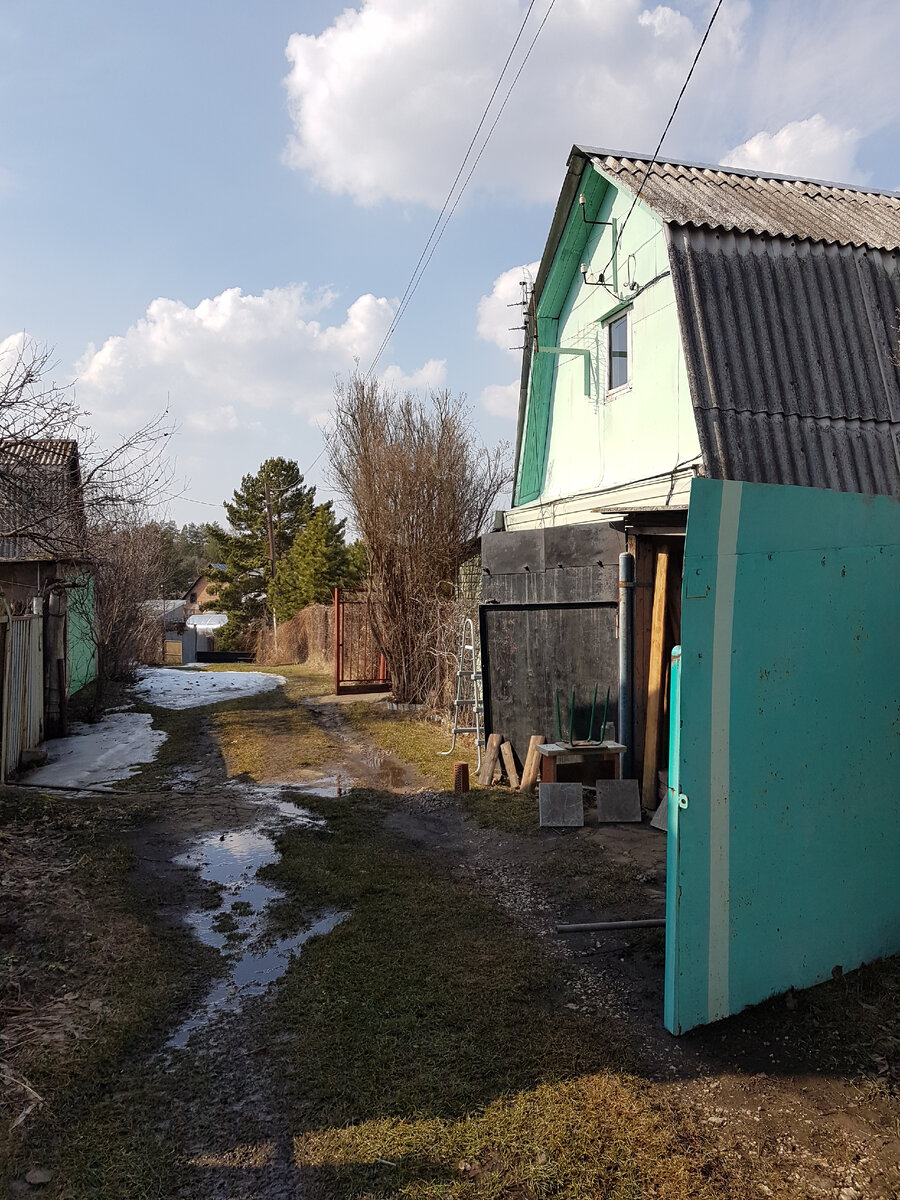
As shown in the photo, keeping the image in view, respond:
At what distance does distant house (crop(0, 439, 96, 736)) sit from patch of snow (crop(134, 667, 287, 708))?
1.52m

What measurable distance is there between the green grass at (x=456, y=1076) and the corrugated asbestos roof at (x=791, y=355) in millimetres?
4544

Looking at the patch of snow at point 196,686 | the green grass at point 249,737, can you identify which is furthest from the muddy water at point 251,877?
the patch of snow at point 196,686

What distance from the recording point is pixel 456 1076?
3057 millimetres

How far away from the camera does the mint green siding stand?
47.2 feet

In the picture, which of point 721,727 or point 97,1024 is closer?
point 721,727

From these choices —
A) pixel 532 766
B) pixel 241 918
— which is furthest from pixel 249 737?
pixel 241 918

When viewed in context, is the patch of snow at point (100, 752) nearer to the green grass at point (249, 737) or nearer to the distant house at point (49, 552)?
the green grass at point (249, 737)

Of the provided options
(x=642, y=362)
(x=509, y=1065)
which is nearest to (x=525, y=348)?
(x=642, y=362)

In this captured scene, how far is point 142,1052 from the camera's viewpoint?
3.29 meters

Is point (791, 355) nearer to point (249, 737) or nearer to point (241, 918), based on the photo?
point (241, 918)

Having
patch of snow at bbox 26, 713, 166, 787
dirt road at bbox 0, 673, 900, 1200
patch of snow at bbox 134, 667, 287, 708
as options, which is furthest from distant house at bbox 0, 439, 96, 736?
dirt road at bbox 0, 673, 900, 1200

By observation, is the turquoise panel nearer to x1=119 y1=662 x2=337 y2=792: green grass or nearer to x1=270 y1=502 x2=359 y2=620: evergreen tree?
x1=119 y1=662 x2=337 y2=792: green grass

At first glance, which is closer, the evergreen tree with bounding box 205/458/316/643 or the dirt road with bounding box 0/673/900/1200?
the dirt road with bounding box 0/673/900/1200

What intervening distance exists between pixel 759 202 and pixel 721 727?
7.38m
